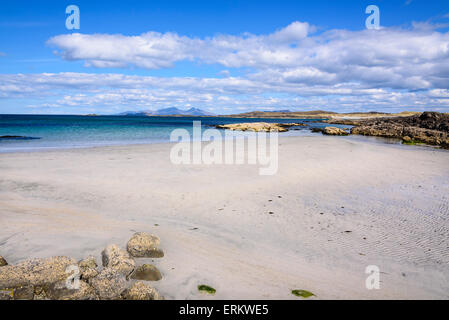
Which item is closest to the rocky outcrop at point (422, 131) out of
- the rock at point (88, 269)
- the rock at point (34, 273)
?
the rock at point (88, 269)

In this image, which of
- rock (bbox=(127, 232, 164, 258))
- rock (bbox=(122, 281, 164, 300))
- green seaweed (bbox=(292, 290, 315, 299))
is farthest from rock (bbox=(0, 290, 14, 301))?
green seaweed (bbox=(292, 290, 315, 299))

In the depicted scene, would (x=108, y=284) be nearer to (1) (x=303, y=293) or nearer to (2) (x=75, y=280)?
(2) (x=75, y=280)

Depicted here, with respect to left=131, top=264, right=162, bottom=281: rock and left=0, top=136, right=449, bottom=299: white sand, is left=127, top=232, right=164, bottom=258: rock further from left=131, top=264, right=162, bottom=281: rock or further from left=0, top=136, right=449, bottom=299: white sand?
left=131, top=264, right=162, bottom=281: rock

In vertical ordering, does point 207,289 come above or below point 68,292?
below

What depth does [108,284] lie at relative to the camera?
173 inches

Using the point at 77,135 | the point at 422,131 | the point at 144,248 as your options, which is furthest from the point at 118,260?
the point at 77,135

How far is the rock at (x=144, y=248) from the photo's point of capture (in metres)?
5.70

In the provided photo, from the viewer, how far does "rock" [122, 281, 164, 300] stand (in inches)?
165

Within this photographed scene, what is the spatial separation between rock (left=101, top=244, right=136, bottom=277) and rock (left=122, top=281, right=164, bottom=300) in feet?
2.29

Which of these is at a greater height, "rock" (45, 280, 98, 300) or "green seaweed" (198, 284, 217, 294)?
"rock" (45, 280, 98, 300)

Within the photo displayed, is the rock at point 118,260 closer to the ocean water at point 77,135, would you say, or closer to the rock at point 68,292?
the rock at point 68,292

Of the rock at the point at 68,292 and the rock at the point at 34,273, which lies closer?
the rock at the point at 68,292

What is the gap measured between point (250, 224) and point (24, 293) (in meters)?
5.23
